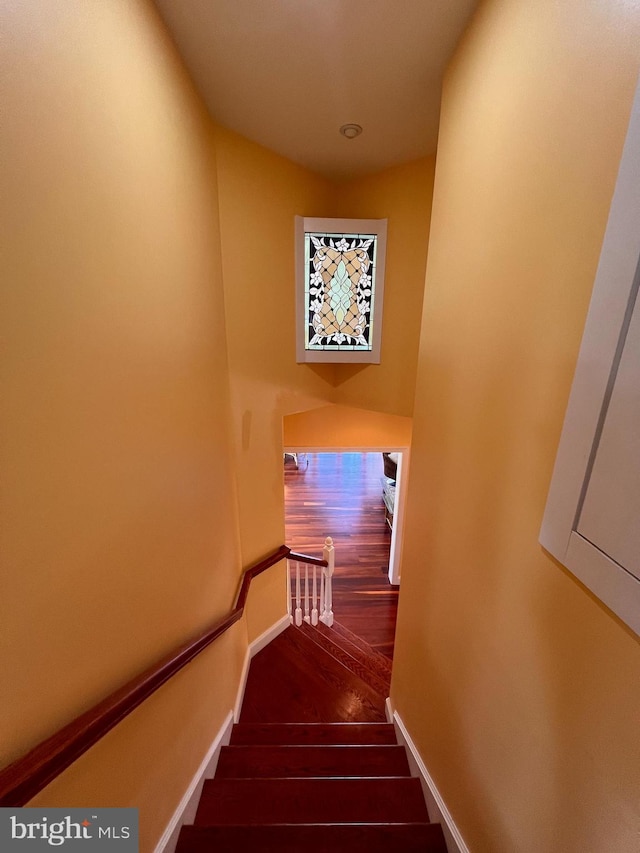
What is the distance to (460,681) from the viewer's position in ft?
4.04

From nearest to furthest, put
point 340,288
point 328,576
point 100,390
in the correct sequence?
1. point 100,390
2. point 340,288
3. point 328,576

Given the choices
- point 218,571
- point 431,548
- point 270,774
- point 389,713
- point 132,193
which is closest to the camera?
point 132,193

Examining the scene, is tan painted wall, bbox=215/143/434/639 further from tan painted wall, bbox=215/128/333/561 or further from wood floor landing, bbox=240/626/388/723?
wood floor landing, bbox=240/626/388/723

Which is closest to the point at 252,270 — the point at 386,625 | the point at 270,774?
the point at 270,774

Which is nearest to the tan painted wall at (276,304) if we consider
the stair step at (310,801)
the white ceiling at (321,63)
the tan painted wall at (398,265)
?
the tan painted wall at (398,265)

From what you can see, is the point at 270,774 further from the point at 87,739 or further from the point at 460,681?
the point at 87,739

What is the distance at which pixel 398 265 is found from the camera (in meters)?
2.37

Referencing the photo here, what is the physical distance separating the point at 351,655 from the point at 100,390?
292 cm

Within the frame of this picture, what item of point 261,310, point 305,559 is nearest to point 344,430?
point 305,559

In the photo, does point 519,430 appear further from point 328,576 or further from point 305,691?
point 328,576

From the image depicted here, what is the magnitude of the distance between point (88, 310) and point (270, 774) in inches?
88.2

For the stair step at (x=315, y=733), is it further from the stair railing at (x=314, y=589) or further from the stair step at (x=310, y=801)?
the stair railing at (x=314, y=589)

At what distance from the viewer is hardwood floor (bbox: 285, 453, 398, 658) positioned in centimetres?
375

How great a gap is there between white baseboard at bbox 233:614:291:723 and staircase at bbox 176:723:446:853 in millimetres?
174
